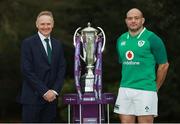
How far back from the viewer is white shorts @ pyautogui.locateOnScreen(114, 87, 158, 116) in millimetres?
5012

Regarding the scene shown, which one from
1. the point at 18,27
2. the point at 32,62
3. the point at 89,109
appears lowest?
the point at 89,109

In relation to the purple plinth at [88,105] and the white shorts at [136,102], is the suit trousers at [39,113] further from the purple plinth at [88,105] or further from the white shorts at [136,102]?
the white shorts at [136,102]

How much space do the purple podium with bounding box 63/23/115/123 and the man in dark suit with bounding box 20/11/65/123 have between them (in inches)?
9.7

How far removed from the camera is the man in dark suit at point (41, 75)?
5.21m

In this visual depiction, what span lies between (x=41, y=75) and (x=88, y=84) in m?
0.55

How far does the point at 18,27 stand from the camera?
9.58m

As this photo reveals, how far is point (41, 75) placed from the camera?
5254 mm

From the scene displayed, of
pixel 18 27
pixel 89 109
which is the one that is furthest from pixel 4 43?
pixel 89 109

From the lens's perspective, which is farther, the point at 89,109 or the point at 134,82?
the point at 89,109

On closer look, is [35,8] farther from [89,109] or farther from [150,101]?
[150,101]

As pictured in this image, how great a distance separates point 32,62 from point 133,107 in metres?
1.10

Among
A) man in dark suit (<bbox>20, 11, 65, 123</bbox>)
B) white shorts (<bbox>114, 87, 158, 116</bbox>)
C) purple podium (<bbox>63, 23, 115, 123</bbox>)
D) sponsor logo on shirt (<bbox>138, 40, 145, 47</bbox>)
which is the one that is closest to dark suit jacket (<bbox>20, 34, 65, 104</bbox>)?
man in dark suit (<bbox>20, 11, 65, 123</bbox>)

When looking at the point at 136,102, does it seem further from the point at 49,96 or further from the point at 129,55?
the point at 49,96

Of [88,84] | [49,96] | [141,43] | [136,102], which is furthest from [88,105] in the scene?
[141,43]
